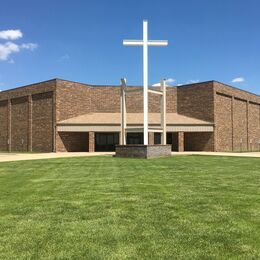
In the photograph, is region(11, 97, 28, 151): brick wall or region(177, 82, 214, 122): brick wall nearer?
region(177, 82, 214, 122): brick wall

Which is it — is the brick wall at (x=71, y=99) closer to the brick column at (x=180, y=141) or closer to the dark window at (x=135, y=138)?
the dark window at (x=135, y=138)

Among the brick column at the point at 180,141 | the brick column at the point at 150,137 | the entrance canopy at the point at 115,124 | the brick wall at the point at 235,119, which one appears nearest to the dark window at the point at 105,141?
the entrance canopy at the point at 115,124

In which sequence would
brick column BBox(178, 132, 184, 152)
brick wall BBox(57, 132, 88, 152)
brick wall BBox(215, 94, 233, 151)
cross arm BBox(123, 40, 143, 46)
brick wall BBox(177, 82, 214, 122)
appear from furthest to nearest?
1. brick wall BBox(215, 94, 233, 151)
2. brick wall BBox(177, 82, 214, 122)
3. brick wall BBox(57, 132, 88, 152)
4. brick column BBox(178, 132, 184, 152)
5. cross arm BBox(123, 40, 143, 46)

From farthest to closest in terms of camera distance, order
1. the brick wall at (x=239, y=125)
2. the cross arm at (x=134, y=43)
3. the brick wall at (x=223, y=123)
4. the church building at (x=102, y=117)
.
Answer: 1. the brick wall at (x=239, y=125)
2. the brick wall at (x=223, y=123)
3. the church building at (x=102, y=117)
4. the cross arm at (x=134, y=43)

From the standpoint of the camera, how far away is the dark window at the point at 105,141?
47.2 m

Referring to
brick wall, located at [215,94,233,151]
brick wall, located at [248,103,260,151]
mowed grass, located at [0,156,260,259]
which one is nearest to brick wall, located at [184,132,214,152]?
brick wall, located at [215,94,233,151]

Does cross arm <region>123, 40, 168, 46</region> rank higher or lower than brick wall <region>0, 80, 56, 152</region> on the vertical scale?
higher

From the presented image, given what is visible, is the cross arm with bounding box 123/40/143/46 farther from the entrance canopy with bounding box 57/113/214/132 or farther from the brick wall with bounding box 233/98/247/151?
the brick wall with bounding box 233/98/247/151

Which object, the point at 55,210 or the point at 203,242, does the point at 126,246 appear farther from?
the point at 55,210

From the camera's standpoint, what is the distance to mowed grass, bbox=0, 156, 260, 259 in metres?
5.29

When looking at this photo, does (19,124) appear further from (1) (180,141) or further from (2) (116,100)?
(1) (180,141)

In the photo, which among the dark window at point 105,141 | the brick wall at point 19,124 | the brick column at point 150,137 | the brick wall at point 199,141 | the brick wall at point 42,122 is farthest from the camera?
the dark window at point 105,141

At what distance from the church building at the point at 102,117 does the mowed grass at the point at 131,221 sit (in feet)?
104

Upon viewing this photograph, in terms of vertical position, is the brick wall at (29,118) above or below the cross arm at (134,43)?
below
